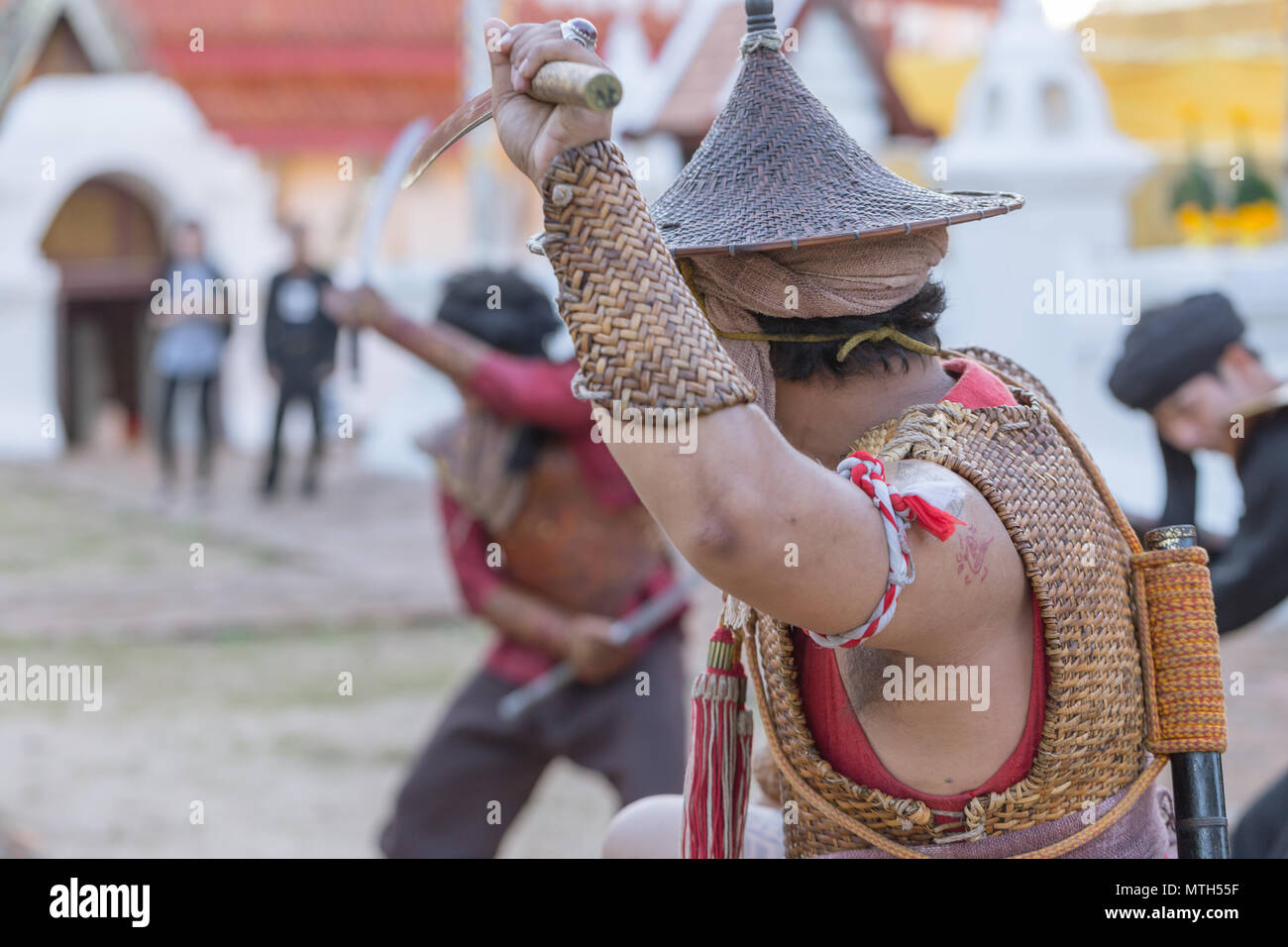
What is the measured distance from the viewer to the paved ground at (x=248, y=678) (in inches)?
215

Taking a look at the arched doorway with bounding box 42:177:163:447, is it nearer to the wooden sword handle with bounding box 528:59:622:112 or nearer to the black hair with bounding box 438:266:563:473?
the black hair with bounding box 438:266:563:473

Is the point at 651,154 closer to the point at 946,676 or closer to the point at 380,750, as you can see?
the point at 380,750

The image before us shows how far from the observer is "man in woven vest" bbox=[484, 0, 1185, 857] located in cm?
160

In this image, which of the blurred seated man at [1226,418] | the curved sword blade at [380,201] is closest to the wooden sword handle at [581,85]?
the blurred seated man at [1226,418]

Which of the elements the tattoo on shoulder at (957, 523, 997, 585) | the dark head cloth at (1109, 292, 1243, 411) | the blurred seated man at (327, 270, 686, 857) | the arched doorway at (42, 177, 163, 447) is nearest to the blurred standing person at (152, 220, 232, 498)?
the arched doorway at (42, 177, 163, 447)

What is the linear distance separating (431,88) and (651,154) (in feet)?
18.3

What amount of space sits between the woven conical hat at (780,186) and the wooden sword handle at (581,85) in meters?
0.31

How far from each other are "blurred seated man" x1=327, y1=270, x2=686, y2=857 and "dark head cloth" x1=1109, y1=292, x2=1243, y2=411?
4.25ft

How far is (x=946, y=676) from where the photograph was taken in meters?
1.88

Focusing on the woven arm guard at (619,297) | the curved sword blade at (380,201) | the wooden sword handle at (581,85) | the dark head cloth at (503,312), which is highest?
the curved sword blade at (380,201)

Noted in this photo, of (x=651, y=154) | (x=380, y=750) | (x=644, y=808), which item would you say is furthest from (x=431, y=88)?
(x=644, y=808)

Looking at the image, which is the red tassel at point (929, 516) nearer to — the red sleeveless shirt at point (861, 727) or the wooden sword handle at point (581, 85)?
the red sleeveless shirt at point (861, 727)

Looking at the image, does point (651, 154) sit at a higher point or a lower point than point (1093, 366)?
higher

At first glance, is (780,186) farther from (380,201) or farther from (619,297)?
(380,201)
